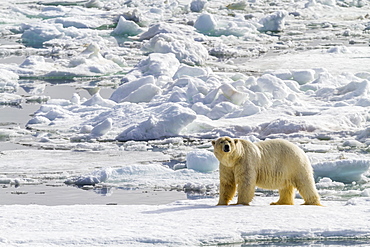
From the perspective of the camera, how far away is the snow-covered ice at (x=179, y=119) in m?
5.99

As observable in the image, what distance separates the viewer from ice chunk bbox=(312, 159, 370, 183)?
889cm

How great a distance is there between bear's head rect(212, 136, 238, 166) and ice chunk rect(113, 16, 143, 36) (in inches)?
716

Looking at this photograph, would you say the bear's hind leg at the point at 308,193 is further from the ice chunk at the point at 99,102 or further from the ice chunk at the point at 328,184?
the ice chunk at the point at 99,102

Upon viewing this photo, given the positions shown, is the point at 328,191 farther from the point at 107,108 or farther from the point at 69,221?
the point at 107,108

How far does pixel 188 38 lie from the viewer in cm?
2155

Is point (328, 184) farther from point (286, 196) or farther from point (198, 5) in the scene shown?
point (198, 5)

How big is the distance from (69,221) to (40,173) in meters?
3.79

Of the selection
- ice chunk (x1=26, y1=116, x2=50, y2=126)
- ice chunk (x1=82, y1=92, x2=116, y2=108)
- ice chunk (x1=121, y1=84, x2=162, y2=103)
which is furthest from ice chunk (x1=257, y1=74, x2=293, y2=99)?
ice chunk (x1=26, y1=116, x2=50, y2=126)

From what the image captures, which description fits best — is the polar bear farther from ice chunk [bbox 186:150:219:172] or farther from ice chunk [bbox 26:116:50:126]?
ice chunk [bbox 26:116:50:126]

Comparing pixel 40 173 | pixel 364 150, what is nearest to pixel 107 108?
pixel 40 173

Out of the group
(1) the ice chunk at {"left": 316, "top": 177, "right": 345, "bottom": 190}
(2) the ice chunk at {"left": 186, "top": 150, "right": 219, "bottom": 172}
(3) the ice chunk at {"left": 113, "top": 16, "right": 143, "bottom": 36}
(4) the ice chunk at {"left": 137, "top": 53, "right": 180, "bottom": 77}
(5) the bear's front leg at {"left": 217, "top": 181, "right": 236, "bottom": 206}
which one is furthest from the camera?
(3) the ice chunk at {"left": 113, "top": 16, "right": 143, "bottom": 36}

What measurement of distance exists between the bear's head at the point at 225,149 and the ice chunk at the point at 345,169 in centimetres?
267

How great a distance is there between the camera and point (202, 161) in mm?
9328

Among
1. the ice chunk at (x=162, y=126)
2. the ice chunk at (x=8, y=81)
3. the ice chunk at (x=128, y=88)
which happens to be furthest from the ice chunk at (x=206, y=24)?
the ice chunk at (x=162, y=126)
